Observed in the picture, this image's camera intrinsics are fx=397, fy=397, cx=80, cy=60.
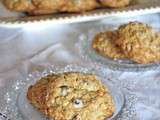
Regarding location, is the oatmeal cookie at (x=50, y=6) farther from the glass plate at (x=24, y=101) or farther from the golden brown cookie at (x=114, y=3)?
the glass plate at (x=24, y=101)

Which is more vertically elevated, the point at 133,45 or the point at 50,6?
the point at 50,6

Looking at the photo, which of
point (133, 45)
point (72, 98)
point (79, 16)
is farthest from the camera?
point (79, 16)

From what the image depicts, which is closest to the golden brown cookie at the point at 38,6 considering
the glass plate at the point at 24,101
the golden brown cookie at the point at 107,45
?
the golden brown cookie at the point at 107,45

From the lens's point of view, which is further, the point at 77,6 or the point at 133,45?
the point at 77,6

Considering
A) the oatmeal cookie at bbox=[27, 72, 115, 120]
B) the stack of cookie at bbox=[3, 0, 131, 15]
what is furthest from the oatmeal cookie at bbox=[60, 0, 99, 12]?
the oatmeal cookie at bbox=[27, 72, 115, 120]

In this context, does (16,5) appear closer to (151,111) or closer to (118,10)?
(118,10)

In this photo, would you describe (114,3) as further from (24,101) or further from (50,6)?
(24,101)

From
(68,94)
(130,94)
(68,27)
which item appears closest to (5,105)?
(68,94)

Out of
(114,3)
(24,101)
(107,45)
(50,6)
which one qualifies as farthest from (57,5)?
(24,101)
